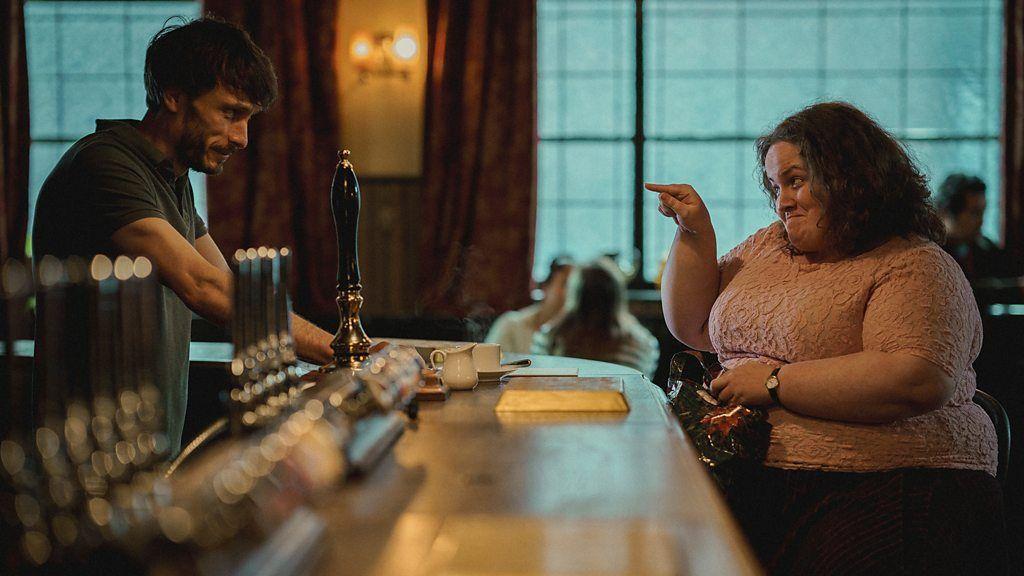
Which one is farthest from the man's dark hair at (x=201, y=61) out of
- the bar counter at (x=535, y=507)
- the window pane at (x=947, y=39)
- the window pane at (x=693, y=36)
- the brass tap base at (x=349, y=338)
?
the window pane at (x=947, y=39)

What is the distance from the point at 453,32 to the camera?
643 cm

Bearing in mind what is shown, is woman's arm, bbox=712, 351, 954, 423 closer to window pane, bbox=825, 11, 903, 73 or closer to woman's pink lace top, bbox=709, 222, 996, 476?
woman's pink lace top, bbox=709, 222, 996, 476

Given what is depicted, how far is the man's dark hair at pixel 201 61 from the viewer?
2.32m

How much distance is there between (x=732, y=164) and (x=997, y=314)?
2.78 meters

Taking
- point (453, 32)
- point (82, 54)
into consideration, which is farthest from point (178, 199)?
point (82, 54)

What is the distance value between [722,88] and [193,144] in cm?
512

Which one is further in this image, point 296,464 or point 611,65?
point 611,65

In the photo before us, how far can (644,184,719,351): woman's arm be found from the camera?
8.12 ft

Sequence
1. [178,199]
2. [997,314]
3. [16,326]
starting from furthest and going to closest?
[997,314]
[178,199]
[16,326]

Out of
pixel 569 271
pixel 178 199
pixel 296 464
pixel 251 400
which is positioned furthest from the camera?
pixel 569 271

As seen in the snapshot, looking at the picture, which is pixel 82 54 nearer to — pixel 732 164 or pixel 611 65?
pixel 611 65

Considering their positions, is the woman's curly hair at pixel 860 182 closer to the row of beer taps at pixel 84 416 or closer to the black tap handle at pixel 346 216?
the black tap handle at pixel 346 216

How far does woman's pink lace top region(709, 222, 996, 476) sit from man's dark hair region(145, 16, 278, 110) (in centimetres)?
133

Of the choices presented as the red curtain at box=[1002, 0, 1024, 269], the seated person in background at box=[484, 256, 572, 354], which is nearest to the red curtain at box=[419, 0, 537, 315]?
the seated person in background at box=[484, 256, 572, 354]
